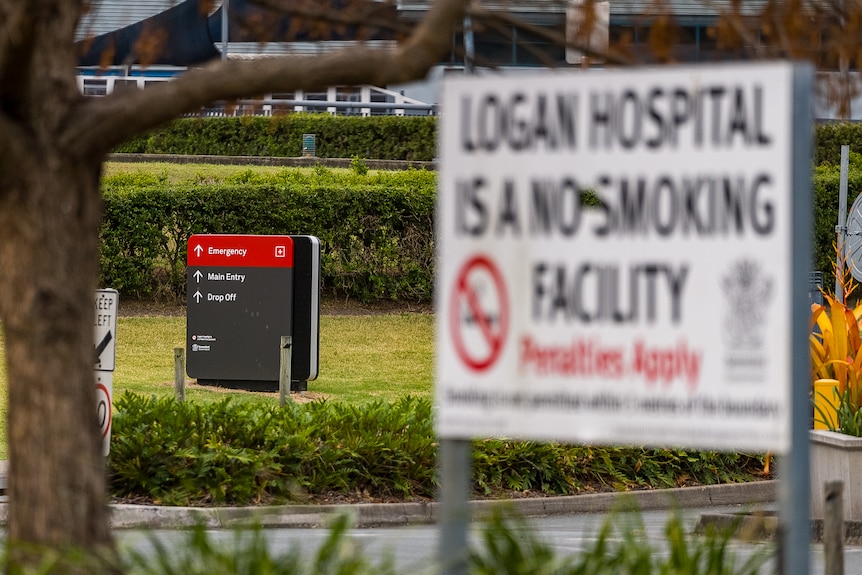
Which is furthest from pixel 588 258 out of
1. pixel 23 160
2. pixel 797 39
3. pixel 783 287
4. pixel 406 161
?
pixel 406 161

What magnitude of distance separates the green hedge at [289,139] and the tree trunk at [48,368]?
3416 centimetres

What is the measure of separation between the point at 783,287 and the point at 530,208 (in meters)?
0.82

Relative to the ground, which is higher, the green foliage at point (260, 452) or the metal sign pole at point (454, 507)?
the metal sign pole at point (454, 507)

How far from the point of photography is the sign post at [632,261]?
4.64 metres

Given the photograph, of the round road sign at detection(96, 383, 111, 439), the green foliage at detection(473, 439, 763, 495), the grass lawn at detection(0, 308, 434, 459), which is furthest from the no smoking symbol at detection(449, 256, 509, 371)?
the grass lawn at detection(0, 308, 434, 459)

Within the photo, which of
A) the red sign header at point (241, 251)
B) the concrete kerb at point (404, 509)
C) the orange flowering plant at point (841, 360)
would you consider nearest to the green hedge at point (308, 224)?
the red sign header at point (241, 251)

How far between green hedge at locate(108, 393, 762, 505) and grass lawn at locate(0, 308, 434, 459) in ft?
13.2

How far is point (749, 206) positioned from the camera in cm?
467

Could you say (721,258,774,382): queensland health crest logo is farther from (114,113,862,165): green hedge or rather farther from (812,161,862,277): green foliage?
(114,113,862,165): green hedge

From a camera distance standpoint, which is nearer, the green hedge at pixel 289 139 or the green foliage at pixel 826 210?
the green foliage at pixel 826 210

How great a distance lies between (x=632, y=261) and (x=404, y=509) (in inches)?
318

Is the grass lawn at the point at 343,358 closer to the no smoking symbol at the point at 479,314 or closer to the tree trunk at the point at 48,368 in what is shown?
the tree trunk at the point at 48,368

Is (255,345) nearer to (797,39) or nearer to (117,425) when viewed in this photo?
(117,425)

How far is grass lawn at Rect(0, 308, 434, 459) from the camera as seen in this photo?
19484mm
